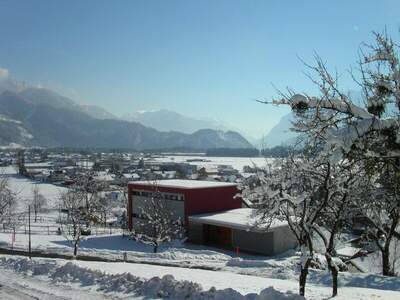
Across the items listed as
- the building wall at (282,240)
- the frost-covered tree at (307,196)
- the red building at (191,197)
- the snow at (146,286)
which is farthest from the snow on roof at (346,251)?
the frost-covered tree at (307,196)

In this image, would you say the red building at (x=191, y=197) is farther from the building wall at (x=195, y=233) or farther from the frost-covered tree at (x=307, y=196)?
the frost-covered tree at (x=307, y=196)

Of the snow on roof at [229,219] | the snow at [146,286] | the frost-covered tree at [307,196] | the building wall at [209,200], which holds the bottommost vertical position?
the snow on roof at [229,219]

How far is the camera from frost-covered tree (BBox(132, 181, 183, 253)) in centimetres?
4034

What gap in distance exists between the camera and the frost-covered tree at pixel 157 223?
40.3 m

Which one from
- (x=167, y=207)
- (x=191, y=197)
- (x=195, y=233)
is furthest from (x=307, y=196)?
(x=167, y=207)

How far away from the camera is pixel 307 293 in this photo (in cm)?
1460

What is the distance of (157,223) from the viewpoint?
40.3 meters

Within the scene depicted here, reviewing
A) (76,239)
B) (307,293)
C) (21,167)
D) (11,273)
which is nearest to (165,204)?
(76,239)

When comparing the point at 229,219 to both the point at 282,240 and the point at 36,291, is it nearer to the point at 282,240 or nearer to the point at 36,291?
the point at 282,240

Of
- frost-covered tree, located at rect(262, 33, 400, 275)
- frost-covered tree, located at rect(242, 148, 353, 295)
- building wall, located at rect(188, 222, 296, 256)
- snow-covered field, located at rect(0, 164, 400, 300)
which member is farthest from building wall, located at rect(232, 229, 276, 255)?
frost-covered tree, located at rect(262, 33, 400, 275)

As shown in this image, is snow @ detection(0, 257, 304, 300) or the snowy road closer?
snow @ detection(0, 257, 304, 300)

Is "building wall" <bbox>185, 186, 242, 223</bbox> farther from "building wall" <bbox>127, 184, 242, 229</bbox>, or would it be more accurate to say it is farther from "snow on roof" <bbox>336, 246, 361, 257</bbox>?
"snow on roof" <bbox>336, 246, 361, 257</bbox>

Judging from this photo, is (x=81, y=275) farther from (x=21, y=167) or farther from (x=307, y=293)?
(x=21, y=167)

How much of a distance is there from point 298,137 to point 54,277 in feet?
36.4
